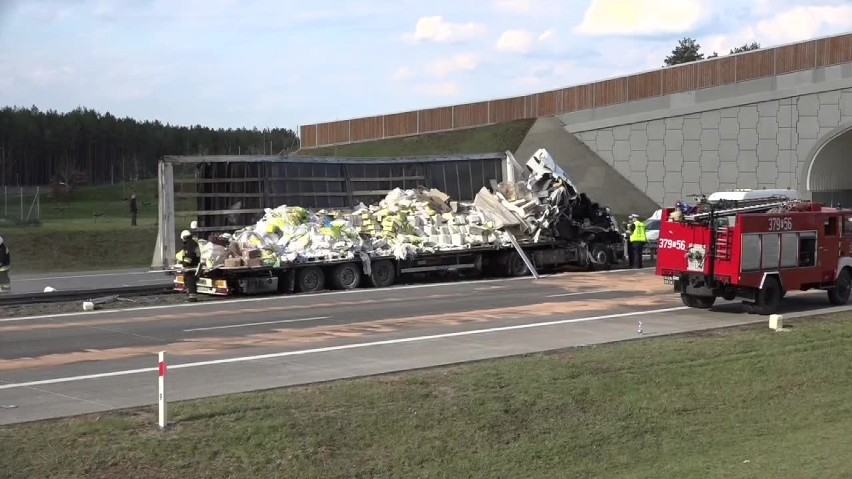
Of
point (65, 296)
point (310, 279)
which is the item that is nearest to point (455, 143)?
point (310, 279)

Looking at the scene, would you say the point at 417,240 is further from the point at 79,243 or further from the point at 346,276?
the point at 79,243

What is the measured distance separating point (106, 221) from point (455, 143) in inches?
883

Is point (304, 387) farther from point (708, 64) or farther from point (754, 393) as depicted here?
point (708, 64)

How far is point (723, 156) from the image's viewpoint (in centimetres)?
4978

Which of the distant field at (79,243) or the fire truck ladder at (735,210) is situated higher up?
the fire truck ladder at (735,210)

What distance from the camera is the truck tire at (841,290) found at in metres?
22.2

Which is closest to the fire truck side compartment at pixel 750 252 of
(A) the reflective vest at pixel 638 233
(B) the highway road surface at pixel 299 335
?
(B) the highway road surface at pixel 299 335

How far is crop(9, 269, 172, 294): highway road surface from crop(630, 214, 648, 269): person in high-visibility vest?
14.5 metres

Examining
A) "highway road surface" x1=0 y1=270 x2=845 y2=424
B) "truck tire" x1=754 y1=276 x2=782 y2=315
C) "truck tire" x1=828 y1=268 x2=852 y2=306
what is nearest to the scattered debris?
"highway road surface" x1=0 y1=270 x2=845 y2=424

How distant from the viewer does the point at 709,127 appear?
50406 millimetres

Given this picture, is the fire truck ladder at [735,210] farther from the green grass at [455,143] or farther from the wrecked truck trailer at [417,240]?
the green grass at [455,143]

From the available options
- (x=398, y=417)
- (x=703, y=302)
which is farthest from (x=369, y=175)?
(x=398, y=417)

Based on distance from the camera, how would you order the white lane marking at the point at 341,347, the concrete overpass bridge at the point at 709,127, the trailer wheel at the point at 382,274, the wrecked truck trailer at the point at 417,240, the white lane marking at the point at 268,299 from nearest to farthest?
1. the white lane marking at the point at 341,347
2. the white lane marking at the point at 268,299
3. the wrecked truck trailer at the point at 417,240
4. the trailer wheel at the point at 382,274
5. the concrete overpass bridge at the point at 709,127

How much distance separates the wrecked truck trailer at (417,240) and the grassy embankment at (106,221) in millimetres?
→ 15322
